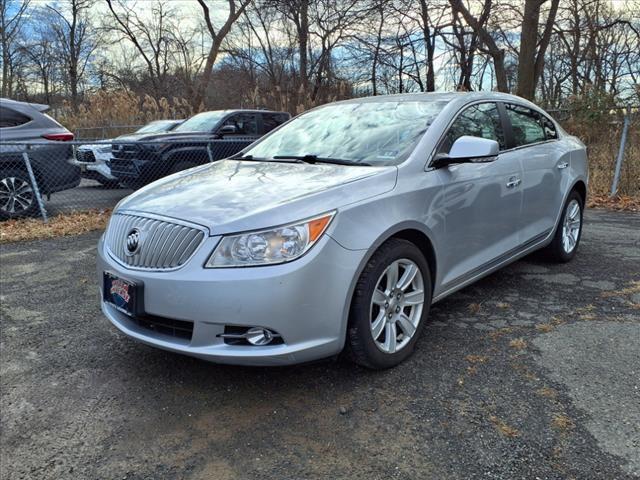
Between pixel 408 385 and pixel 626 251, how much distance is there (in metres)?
3.82

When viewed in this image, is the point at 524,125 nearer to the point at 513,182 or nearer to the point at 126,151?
the point at 513,182

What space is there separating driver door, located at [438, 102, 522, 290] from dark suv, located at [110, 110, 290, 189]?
17.9ft

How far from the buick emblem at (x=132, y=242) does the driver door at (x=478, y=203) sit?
5.92ft

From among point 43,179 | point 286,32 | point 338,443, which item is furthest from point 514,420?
point 286,32

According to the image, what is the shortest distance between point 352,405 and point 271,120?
857 centimetres

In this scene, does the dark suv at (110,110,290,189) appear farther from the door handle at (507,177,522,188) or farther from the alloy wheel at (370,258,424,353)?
the alloy wheel at (370,258,424,353)

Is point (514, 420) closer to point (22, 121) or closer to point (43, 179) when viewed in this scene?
point (43, 179)

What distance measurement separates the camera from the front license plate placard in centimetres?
257

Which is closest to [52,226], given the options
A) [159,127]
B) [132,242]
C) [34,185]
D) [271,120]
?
[34,185]

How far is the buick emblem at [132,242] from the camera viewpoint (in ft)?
8.81

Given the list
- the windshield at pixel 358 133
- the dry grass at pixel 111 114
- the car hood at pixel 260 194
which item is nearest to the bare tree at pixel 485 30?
the dry grass at pixel 111 114

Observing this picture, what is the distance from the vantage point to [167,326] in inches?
102

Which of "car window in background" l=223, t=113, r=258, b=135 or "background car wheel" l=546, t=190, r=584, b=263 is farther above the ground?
"car window in background" l=223, t=113, r=258, b=135

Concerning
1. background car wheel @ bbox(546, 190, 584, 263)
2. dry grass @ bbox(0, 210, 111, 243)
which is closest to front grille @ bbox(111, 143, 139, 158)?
dry grass @ bbox(0, 210, 111, 243)
